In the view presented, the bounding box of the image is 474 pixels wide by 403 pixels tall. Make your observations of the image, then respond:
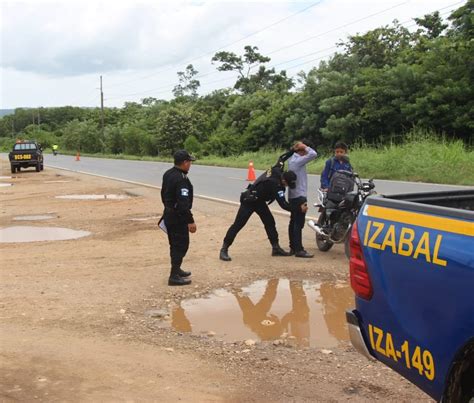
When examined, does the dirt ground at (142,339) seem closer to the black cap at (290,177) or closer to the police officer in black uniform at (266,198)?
the police officer in black uniform at (266,198)

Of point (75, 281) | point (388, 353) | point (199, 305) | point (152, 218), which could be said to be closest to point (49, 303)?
point (75, 281)

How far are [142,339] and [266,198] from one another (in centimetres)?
340

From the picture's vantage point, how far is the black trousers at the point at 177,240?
22.1 ft

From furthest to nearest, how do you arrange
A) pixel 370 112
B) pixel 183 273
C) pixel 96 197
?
pixel 370 112 < pixel 96 197 < pixel 183 273

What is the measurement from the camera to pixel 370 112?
30.2 meters

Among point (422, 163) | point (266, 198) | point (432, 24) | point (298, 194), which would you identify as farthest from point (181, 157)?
point (432, 24)

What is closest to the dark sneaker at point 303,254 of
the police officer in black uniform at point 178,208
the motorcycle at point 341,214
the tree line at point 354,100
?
the motorcycle at point 341,214

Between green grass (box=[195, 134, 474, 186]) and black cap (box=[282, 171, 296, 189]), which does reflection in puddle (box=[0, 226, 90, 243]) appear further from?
green grass (box=[195, 134, 474, 186])

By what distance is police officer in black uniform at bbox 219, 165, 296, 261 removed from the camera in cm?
781

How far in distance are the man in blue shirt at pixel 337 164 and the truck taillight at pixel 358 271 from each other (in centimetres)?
510

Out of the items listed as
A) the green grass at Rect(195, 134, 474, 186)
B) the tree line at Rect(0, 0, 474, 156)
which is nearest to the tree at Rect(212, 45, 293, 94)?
the tree line at Rect(0, 0, 474, 156)

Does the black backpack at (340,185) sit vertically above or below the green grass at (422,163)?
above

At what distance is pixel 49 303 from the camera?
6066 millimetres

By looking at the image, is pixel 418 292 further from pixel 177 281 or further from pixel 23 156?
pixel 23 156
